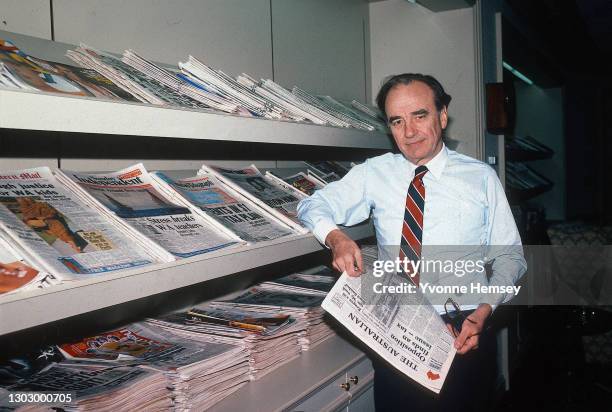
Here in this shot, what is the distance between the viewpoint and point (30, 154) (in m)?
1.23

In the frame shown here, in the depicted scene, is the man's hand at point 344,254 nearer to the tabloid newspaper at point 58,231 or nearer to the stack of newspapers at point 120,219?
the stack of newspapers at point 120,219

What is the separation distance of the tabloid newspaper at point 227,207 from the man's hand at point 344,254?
123 millimetres

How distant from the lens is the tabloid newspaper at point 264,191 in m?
1.45

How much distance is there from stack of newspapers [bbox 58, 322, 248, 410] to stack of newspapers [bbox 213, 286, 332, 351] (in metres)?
0.28

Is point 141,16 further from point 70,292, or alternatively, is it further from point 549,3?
point 549,3

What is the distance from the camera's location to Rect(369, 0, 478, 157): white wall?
261 cm

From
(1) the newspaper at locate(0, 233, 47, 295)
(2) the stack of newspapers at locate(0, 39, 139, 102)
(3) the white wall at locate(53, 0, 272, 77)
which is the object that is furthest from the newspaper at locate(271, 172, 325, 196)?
(1) the newspaper at locate(0, 233, 47, 295)

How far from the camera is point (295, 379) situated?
4.57 feet

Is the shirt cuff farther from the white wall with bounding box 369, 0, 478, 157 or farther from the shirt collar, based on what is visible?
the white wall with bounding box 369, 0, 478, 157

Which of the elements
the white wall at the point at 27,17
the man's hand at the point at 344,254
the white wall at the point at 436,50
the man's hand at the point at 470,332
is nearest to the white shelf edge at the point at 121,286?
the man's hand at the point at 344,254

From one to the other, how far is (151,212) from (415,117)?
2.72ft

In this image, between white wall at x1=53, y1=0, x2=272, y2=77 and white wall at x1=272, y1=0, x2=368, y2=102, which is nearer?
white wall at x1=53, y1=0, x2=272, y2=77

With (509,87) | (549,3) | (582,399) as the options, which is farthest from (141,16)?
(582,399)

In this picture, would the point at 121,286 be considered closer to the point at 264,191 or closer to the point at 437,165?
the point at 264,191
